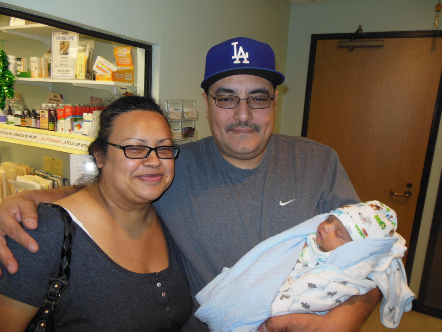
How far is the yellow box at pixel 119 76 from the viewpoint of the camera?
175 centimetres

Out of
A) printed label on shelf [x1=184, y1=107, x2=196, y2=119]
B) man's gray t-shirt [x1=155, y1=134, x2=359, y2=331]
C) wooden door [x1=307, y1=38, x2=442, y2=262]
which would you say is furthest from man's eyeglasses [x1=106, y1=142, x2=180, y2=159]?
wooden door [x1=307, y1=38, x2=442, y2=262]

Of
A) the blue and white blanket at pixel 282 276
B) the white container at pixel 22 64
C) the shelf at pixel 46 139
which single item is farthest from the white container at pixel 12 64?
the blue and white blanket at pixel 282 276

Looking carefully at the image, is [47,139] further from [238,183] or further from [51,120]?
[238,183]

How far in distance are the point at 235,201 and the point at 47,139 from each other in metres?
1.39

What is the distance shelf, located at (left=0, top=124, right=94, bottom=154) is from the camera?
5.74 feet

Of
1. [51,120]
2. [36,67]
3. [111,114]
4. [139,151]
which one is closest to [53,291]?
[139,151]

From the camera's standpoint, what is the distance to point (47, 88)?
7.08ft

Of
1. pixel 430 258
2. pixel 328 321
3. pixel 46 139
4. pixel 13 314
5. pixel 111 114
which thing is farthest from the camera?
pixel 430 258

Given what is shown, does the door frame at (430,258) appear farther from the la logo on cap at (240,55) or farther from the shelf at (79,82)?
the shelf at (79,82)

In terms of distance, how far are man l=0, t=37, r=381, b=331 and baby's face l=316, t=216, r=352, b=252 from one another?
0.38 ft

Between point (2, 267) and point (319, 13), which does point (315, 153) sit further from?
point (319, 13)

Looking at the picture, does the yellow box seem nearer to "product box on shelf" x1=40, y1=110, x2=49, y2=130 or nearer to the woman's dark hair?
"product box on shelf" x1=40, y1=110, x2=49, y2=130

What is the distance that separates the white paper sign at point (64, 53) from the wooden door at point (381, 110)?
2.79 metres

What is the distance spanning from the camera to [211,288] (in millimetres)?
1172
